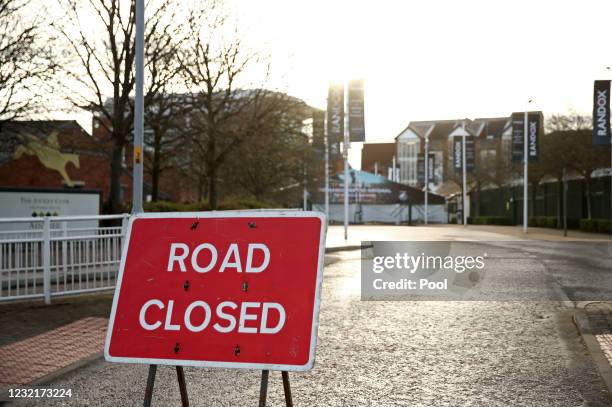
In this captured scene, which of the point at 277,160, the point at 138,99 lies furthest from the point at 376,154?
the point at 138,99

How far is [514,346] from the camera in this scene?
25.5ft

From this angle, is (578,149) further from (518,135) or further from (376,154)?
A: (376,154)

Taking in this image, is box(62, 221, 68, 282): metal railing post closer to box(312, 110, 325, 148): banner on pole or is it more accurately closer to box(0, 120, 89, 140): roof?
box(0, 120, 89, 140): roof

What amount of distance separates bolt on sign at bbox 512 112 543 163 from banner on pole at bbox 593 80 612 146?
783 centimetres

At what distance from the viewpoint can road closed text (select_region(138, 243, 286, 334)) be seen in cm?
398

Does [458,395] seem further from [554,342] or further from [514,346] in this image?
[554,342]

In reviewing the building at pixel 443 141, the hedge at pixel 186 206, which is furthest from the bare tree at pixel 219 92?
the building at pixel 443 141

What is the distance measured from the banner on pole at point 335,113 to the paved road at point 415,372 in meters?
23.6

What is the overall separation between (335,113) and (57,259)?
75.0 feet

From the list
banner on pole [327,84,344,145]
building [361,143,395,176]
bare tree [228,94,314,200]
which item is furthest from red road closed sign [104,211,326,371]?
building [361,143,395,176]

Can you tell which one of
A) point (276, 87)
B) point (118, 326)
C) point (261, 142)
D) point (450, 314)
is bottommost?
point (450, 314)

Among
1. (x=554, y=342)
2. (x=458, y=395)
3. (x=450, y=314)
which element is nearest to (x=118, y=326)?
(x=458, y=395)

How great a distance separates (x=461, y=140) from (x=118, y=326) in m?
56.5

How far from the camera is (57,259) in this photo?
36.8 feet
